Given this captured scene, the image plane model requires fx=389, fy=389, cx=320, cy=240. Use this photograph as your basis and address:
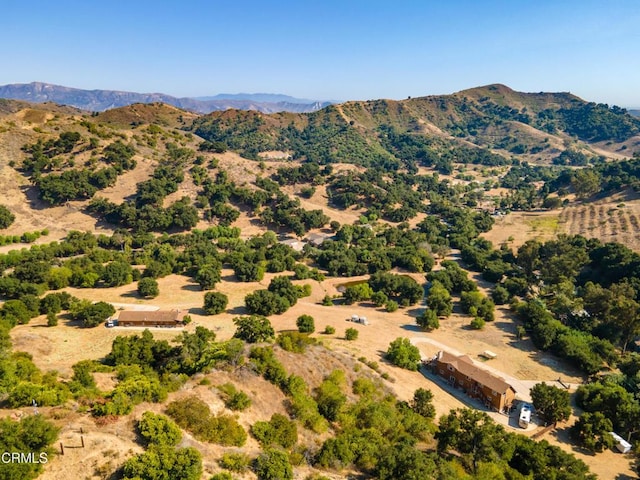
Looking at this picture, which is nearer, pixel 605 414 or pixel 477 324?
pixel 605 414

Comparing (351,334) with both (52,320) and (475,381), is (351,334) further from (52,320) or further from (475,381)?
(52,320)

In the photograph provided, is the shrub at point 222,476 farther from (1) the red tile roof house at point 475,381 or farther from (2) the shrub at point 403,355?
(1) the red tile roof house at point 475,381

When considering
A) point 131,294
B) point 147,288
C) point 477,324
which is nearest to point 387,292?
point 477,324

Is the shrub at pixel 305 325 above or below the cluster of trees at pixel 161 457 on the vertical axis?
below

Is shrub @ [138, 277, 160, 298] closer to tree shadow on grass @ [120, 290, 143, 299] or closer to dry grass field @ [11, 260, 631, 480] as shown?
tree shadow on grass @ [120, 290, 143, 299]

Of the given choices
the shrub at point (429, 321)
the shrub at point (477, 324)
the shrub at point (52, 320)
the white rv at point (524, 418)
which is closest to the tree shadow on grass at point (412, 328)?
the shrub at point (429, 321)

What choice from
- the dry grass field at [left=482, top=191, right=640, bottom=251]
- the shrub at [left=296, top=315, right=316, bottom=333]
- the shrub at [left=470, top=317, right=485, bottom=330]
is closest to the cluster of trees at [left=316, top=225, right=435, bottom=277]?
the shrub at [left=470, top=317, right=485, bottom=330]

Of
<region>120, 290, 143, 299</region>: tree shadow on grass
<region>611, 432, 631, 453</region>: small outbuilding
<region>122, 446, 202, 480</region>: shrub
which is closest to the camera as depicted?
<region>122, 446, 202, 480</region>: shrub
